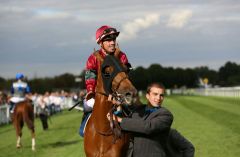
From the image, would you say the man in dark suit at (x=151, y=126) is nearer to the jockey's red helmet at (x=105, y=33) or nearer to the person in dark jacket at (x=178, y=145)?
the person in dark jacket at (x=178, y=145)

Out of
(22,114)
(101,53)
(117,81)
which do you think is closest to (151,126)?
(117,81)

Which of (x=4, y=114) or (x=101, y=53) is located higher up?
(x=101, y=53)

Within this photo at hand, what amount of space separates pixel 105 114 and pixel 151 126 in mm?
1100

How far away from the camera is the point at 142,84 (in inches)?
5079

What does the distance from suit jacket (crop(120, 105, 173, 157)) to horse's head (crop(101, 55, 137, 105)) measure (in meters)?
0.26

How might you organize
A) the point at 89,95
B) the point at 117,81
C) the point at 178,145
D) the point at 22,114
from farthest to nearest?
the point at 22,114
the point at 89,95
the point at 178,145
the point at 117,81

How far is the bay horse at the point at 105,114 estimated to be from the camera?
246 inches

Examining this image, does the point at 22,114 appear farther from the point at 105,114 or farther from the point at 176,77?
the point at 176,77

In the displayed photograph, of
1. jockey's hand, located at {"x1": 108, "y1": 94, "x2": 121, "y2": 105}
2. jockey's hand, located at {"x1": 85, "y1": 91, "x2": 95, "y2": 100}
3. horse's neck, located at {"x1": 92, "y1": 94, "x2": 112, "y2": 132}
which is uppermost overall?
jockey's hand, located at {"x1": 85, "y1": 91, "x2": 95, "y2": 100}

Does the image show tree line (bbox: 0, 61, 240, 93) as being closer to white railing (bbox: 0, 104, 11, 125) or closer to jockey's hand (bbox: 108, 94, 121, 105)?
white railing (bbox: 0, 104, 11, 125)

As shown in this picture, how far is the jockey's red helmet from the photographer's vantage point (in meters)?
7.01

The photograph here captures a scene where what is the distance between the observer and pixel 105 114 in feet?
22.2

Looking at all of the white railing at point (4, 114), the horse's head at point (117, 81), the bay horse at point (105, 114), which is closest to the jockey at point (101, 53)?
the bay horse at point (105, 114)

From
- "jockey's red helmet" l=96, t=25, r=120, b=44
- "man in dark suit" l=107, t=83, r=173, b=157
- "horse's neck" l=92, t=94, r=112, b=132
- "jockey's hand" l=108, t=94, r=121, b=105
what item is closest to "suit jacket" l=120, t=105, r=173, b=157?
"man in dark suit" l=107, t=83, r=173, b=157
